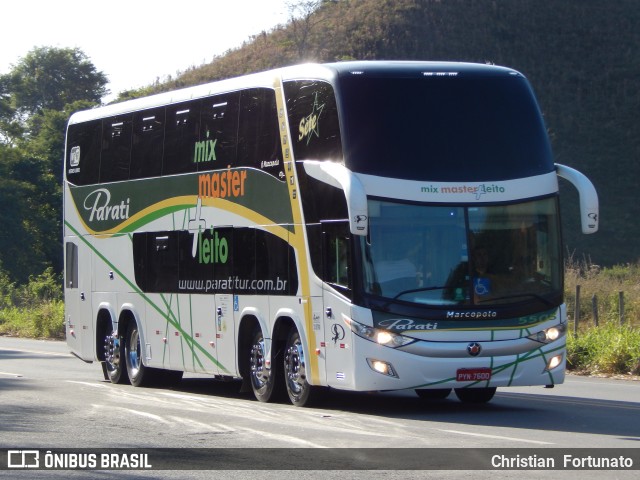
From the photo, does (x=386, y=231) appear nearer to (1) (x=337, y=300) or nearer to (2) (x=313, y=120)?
(1) (x=337, y=300)

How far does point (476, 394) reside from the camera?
16.7 metres

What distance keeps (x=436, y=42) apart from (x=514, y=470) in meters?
71.4

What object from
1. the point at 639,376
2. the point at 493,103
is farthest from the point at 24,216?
the point at 493,103

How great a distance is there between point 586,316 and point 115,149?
42.2 feet

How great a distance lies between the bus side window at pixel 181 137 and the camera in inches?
739

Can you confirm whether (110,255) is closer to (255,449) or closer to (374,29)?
(255,449)

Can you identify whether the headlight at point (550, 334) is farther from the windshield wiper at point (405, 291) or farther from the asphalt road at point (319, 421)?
the windshield wiper at point (405, 291)

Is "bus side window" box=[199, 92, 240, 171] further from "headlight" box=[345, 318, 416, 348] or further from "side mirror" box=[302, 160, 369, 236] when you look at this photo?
"headlight" box=[345, 318, 416, 348]

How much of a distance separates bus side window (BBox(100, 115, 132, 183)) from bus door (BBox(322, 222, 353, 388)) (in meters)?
6.76

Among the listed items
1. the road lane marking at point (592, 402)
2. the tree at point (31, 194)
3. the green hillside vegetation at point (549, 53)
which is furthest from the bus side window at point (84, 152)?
the green hillside vegetation at point (549, 53)

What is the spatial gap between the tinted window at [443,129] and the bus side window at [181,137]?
4.45m

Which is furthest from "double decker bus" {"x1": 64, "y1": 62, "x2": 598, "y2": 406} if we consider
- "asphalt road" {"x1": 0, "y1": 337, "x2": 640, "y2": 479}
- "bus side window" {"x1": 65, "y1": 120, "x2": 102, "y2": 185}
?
"bus side window" {"x1": 65, "y1": 120, "x2": 102, "y2": 185}

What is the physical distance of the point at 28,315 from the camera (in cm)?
4544

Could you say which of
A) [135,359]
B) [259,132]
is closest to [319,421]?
[259,132]
